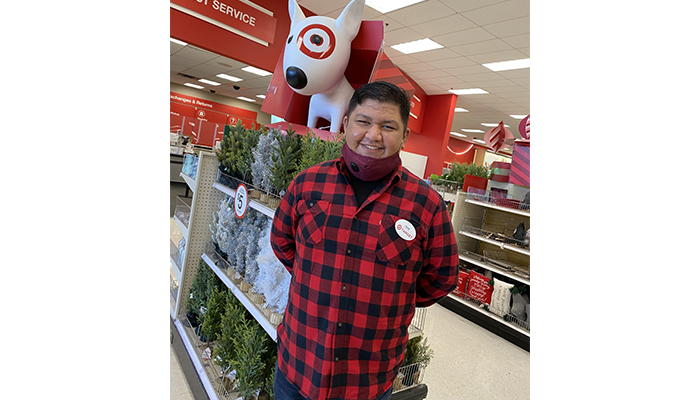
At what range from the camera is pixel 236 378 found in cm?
196

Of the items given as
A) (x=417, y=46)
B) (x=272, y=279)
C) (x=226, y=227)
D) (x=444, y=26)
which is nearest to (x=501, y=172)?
(x=444, y=26)

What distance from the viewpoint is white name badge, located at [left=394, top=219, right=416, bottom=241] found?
1119 millimetres

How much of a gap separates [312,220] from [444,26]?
5.32m

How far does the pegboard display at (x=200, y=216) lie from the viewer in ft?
8.64

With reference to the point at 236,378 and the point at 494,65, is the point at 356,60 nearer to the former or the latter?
the point at 236,378

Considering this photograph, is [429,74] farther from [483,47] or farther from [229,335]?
[229,335]

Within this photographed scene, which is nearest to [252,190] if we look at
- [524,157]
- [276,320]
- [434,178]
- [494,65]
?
[276,320]

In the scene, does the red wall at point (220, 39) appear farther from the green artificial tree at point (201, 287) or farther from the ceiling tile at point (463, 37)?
the ceiling tile at point (463, 37)

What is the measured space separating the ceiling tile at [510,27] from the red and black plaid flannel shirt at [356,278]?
4.84m

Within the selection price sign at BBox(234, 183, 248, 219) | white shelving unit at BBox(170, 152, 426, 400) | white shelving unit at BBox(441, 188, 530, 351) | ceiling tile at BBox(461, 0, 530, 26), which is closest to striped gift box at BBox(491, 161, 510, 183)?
white shelving unit at BBox(441, 188, 530, 351)

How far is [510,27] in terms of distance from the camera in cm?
520

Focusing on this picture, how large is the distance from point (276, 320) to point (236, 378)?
0.56m

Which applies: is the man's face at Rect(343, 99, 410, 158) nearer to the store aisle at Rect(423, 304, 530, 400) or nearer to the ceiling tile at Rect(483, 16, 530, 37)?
the store aisle at Rect(423, 304, 530, 400)

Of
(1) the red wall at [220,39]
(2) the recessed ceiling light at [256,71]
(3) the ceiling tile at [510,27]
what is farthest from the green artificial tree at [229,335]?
(2) the recessed ceiling light at [256,71]
